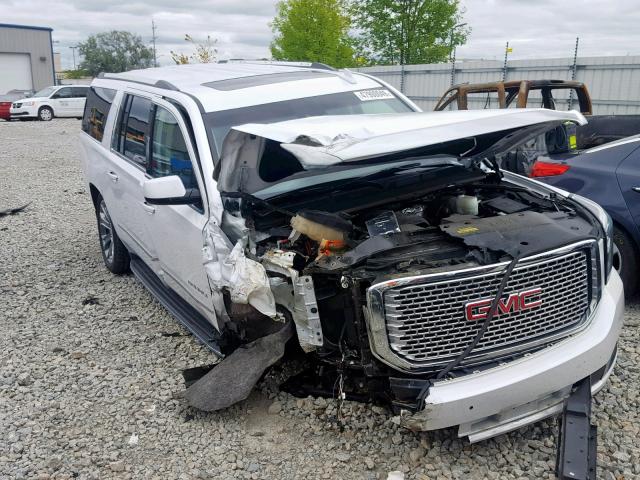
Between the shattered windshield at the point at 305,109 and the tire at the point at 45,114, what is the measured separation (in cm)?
2568

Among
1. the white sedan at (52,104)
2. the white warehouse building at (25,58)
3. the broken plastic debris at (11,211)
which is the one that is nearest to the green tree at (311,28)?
the white sedan at (52,104)

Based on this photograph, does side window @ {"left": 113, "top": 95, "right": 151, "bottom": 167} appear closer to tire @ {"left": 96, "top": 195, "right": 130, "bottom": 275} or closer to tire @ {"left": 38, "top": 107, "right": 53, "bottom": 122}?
tire @ {"left": 96, "top": 195, "right": 130, "bottom": 275}

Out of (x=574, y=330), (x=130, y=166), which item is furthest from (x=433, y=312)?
(x=130, y=166)

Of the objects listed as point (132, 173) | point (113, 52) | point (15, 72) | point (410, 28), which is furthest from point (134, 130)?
point (113, 52)

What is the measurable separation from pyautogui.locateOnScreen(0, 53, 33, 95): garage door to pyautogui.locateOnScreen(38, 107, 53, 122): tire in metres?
20.4

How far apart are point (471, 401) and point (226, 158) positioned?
178 cm

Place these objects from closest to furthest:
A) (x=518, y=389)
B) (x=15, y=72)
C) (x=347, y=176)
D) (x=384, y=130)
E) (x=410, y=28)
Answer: (x=518, y=389) → (x=384, y=130) → (x=347, y=176) → (x=410, y=28) → (x=15, y=72)

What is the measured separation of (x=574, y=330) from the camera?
298 cm

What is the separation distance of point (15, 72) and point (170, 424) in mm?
48424

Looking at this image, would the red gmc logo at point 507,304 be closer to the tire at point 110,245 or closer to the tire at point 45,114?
the tire at point 110,245

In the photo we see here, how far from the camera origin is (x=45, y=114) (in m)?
26.7

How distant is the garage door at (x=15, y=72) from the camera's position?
44.0 meters

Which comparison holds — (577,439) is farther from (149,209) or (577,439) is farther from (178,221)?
(149,209)

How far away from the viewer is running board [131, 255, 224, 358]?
3705mm
